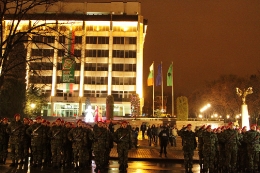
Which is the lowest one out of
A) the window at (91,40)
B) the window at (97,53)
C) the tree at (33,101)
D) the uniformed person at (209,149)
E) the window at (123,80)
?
the uniformed person at (209,149)

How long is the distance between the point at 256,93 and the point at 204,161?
52.7 metres

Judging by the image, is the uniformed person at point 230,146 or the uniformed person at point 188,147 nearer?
the uniformed person at point 188,147

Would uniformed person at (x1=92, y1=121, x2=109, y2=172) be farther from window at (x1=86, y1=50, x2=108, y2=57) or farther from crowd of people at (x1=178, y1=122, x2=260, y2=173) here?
window at (x1=86, y1=50, x2=108, y2=57)

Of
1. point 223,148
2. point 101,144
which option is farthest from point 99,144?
point 223,148

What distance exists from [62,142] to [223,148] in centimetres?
784

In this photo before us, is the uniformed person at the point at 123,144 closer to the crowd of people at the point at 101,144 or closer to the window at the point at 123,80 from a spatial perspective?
the crowd of people at the point at 101,144

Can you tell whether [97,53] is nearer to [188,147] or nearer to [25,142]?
[25,142]

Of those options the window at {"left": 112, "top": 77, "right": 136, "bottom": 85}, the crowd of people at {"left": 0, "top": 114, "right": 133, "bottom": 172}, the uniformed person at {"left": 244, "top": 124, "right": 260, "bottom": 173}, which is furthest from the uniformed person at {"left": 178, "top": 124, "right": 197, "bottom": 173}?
the window at {"left": 112, "top": 77, "right": 136, "bottom": 85}

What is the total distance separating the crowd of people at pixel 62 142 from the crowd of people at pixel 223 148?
2.81m

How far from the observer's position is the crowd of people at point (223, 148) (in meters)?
14.8

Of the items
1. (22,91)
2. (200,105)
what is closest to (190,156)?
(22,91)

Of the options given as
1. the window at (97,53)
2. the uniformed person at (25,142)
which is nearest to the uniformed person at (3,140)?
the uniformed person at (25,142)

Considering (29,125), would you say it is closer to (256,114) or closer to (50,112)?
(256,114)

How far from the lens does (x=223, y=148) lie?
51.6 ft
